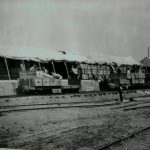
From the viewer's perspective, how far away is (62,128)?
8.32 m

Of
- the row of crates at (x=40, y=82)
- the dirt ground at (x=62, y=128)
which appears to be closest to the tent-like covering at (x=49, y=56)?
the row of crates at (x=40, y=82)

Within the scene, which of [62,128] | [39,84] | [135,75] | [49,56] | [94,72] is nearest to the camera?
[62,128]

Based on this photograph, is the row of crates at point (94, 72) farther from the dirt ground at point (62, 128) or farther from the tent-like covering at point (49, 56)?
the dirt ground at point (62, 128)

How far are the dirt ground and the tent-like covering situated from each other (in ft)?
28.4

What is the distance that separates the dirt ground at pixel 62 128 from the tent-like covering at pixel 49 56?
8.65 m

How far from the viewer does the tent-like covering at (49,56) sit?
19.2 metres

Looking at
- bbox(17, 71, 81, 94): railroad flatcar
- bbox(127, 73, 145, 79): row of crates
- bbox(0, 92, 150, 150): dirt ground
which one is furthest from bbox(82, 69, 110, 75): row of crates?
bbox(0, 92, 150, 150): dirt ground

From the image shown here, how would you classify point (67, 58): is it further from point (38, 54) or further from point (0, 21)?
point (0, 21)

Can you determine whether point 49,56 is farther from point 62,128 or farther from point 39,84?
point 62,128

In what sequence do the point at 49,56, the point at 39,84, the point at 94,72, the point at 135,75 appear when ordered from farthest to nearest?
the point at 135,75 → the point at 94,72 → the point at 49,56 → the point at 39,84

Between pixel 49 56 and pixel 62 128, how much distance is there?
566 inches

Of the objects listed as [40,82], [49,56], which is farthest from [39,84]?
[49,56]

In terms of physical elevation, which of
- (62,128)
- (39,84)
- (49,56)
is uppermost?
(49,56)

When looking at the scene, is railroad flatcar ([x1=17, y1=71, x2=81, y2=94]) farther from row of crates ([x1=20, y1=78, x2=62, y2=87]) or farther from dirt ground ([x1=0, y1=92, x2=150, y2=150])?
dirt ground ([x1=0, y1=92, x2=150, y2=150])
